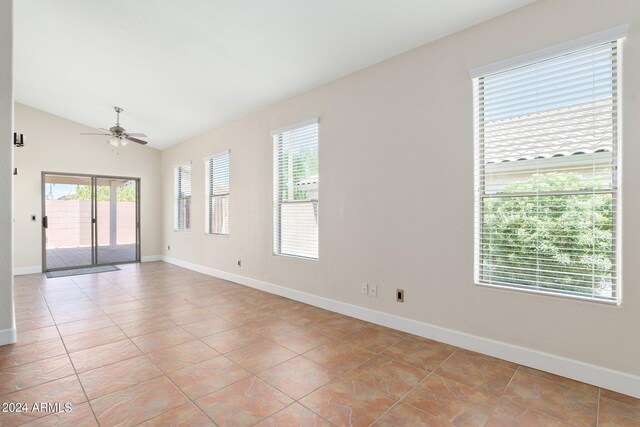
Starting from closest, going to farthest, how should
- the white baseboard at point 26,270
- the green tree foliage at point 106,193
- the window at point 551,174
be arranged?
1. the window at point 551,174
2. the white baseboard at point 26,270
3. the green tree foliage at point 106,193

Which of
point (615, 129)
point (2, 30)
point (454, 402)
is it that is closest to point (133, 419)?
point (454, 402)

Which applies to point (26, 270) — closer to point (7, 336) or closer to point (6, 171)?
point (7, 336)

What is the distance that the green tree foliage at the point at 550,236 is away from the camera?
227 cm

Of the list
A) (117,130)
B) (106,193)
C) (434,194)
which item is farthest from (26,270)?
(434,194)

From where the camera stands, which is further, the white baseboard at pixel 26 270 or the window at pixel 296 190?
the white baseboard at pixel 26 270

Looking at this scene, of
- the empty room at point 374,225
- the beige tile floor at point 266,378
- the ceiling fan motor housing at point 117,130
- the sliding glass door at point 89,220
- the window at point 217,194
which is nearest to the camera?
the beige tile floor at point 266,378

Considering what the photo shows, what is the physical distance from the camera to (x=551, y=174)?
246 centimetres

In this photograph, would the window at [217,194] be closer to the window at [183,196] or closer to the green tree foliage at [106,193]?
the window at [183,196]

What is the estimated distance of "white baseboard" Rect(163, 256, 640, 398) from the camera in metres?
2.16

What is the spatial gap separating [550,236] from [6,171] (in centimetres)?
467

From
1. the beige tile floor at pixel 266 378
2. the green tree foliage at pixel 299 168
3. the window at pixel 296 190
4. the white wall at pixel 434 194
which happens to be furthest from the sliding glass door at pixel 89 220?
the green tree foliage at pixel 299 168

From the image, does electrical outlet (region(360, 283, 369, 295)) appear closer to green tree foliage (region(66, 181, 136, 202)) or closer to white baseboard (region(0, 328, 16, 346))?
white baseboard (region(0, 328, 16, 346))

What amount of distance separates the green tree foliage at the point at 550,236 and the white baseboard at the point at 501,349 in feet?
1.75

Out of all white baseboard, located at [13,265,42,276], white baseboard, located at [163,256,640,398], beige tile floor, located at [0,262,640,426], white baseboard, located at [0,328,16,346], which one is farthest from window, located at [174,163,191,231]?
white baseboard, located at [0,328,16,346]
